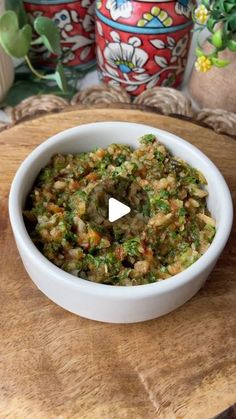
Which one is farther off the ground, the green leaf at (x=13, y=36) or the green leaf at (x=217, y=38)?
the green leaf at (x=217, y=38)

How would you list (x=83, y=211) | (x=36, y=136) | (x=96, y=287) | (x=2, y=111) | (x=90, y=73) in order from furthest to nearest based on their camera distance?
(x=90, y=73) < (x=2, y=111) < (x=36, y=136) < (x=83, y=211) < (x=96, y=287)

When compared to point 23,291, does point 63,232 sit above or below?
above

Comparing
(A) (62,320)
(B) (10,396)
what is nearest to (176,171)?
(A) (62,320)

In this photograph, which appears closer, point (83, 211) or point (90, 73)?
point (83, 211)

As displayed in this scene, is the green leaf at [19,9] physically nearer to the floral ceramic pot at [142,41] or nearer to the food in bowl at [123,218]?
the floral ceramic pot at [142,41]

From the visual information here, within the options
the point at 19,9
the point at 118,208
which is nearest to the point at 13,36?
the point at 19,9

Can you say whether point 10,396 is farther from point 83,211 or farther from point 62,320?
point 83,211

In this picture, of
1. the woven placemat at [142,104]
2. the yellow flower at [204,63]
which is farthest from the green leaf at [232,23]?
the woven placemat at [142,104]
